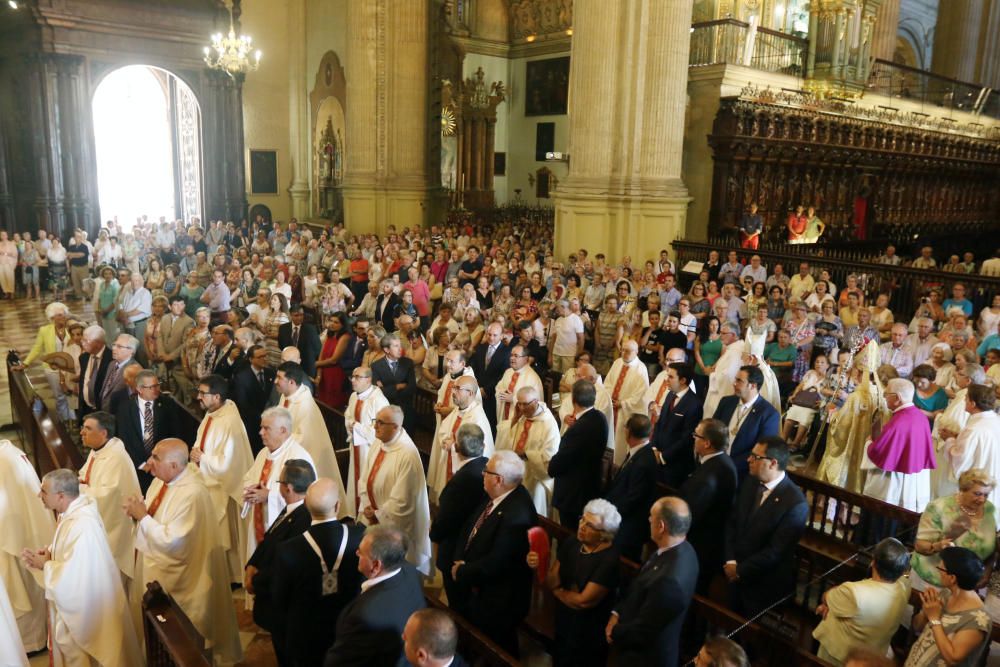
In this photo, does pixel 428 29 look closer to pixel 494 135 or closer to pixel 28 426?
pixel 494 135

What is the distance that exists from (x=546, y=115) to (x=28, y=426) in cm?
2226

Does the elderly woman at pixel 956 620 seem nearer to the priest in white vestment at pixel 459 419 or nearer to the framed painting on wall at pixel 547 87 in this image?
the priest in white vestment at pixel 459 419

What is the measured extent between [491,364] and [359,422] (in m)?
2.21

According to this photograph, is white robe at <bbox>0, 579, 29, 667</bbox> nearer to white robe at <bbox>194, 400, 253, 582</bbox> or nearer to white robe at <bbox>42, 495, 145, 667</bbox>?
white robe at <bbox>42, 495, 145, 667</bbox>

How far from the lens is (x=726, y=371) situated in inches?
335

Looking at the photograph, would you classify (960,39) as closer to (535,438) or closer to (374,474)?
(535,438)

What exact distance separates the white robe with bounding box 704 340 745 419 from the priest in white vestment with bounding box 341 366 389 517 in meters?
3.74

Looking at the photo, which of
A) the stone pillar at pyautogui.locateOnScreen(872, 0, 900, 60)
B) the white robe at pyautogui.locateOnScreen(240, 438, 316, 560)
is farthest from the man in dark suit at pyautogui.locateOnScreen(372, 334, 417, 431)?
the stone pillar at pyautogui.locateOnScreen(872, 0, 900, 60)

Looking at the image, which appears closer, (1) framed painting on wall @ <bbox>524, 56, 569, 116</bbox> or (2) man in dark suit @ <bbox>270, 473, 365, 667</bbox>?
(2) man in dark suit @ <bbox>270, 473, 365, 667</bbox>

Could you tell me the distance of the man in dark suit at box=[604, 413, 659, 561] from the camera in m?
5.38

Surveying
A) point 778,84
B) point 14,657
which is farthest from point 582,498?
point 778,84

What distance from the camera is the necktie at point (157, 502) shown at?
197 inches

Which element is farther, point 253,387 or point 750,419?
point 253,387

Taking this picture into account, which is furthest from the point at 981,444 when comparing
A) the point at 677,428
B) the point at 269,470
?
the point at 269,470
